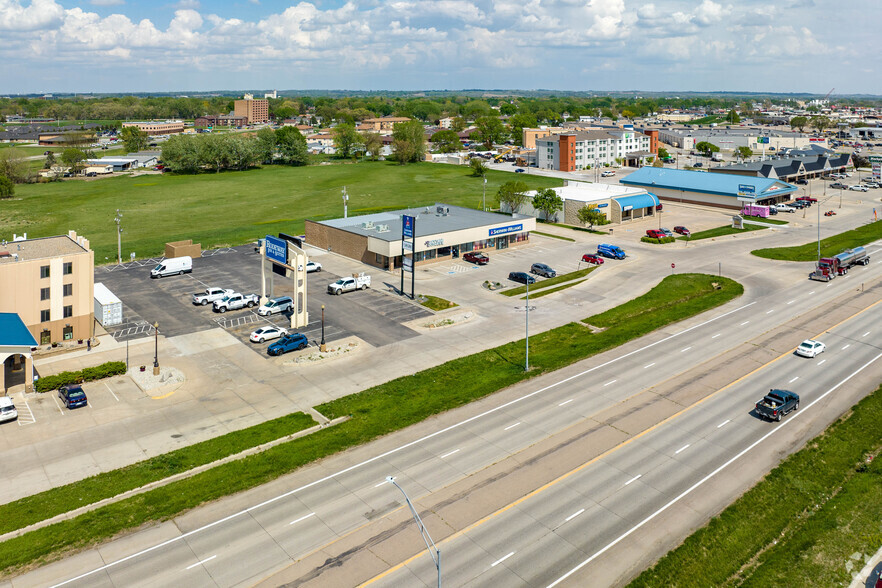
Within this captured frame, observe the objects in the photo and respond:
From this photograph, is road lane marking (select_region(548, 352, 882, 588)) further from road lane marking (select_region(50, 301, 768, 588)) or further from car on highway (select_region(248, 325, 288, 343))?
car on highway (select_region(248, 325, 288, 343))

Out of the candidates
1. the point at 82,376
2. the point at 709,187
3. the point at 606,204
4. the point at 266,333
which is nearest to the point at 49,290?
the point at 82,376

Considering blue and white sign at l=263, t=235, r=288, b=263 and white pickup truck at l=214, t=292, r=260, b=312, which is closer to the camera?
blue and white sign at l=263, t=235, r=288, b=263

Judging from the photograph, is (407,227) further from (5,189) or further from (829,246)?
(5,189)

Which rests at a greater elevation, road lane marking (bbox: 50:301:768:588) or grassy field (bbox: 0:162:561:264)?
grassy field (bbox: 0:162:561:264)

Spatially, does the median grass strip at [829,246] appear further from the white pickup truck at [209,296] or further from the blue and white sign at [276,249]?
the white pickup truck at [209,296]

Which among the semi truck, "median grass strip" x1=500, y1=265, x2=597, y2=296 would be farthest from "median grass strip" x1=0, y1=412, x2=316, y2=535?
the semi truck

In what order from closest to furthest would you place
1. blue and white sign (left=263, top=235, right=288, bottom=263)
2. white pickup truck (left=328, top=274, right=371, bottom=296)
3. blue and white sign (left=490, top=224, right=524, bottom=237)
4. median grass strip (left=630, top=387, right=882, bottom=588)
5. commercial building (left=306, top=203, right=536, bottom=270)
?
median grass strip (left=630, top=387, right=882, bottom=588), blue and white sign (left=263, top=235, right=288, bottom=263), white pickup truck (left=328, top=274, right=371, bottom=296), commercial building (left=306, top=203, right=536, bottom=270), blue and white sign (left=490, top=224, right=524, bottom=237)

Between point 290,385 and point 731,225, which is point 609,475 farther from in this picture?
point 731,225

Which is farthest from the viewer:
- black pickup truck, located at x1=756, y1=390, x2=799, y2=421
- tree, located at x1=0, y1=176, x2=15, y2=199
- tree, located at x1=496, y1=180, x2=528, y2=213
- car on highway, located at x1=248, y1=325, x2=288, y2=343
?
tree, located at x1=0, y1=176, x2=15, y2=199
